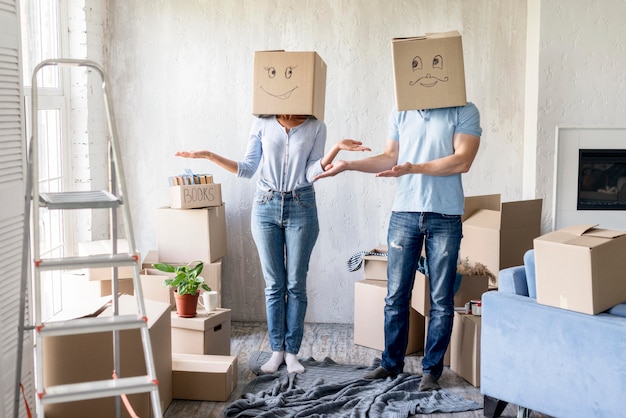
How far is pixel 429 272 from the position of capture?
3451 mm

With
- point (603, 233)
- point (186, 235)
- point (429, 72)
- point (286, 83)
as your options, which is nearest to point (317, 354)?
point (186, 235)

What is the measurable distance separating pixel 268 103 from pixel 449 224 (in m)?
0.97

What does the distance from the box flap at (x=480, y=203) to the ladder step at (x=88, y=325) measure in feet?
7.22

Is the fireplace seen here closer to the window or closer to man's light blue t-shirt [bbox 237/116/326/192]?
man's light blue t-shirt [bbox 237/116/326/192]

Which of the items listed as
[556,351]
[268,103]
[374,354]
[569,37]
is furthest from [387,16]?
[556,351]

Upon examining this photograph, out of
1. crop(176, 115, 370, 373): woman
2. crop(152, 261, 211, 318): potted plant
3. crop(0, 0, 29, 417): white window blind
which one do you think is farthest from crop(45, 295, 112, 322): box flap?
crop(176, 115, 370, 373): woman

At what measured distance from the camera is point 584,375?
269 centimetres

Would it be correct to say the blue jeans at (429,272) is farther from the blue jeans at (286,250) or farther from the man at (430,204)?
the blue jeans at (286,250)

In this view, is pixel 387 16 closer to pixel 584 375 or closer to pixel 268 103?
pixel 268 103

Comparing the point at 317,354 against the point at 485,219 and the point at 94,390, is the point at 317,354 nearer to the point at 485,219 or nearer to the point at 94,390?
the point at 485,219

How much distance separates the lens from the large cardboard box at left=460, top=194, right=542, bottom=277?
12.5ft

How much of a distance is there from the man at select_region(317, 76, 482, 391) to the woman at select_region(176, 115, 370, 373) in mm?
244

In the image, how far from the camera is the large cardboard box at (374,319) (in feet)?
13.2

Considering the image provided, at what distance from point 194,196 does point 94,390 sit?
212cm
